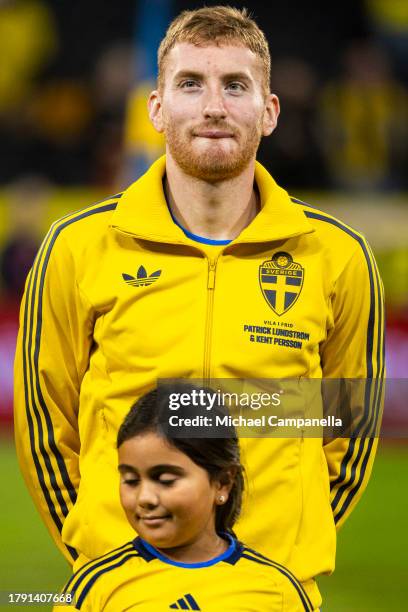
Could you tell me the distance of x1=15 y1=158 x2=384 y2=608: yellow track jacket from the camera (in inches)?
113

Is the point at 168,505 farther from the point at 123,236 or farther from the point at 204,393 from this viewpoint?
A: the point at 123,236

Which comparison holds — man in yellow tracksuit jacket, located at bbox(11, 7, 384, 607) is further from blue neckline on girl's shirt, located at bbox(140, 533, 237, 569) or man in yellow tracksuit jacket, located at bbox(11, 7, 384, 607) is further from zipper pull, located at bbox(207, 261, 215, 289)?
blue neckline on girl's shirt, located at bbox(140, 533, 237, 569)

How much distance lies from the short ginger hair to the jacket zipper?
0.43m

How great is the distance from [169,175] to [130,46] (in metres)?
9.35

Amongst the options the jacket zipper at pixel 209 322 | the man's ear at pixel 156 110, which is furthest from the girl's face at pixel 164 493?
the man's ear at pixel 156 110

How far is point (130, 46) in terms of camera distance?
1212 centimetres

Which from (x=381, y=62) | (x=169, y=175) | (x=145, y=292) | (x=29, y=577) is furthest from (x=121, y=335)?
(x=381, y=62)

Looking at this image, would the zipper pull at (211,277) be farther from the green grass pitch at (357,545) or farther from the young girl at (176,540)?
the green grass pitch at (357,545)

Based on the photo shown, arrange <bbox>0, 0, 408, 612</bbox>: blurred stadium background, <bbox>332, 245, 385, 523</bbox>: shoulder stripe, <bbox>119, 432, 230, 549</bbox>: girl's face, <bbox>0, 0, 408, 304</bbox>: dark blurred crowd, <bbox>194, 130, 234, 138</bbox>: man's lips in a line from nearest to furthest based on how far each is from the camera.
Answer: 1. <bbox>119, 432, 230, 549</bbox>: girl's face
2. <bbox>194, 130, 234, 138</bbox>: man's lips
3. <bbox>332, 245, 385, 523</bbox>: shoulder stripe
4. <bbox>0, 0, 408, 612</bbox>: blurred stadium background
5. <bbox>0, 0, 408, 304</bbox>: dark blurred crowd

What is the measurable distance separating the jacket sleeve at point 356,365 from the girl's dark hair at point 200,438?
1.49ft

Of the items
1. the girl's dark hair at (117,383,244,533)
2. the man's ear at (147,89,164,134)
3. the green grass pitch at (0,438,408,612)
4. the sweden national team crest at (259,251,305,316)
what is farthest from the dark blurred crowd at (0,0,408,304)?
the girl's dark hair at (117,383,244,533)

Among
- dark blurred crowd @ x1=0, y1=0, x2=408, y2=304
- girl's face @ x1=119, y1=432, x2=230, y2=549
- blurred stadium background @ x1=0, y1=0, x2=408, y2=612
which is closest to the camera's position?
girl's face @ x1=119, y1=432, x2=230, y2=549

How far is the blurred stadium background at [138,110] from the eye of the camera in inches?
435

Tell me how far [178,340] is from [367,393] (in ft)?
1.84
